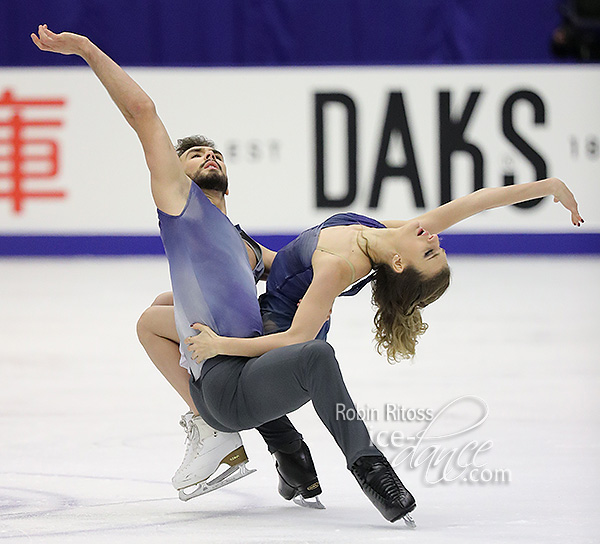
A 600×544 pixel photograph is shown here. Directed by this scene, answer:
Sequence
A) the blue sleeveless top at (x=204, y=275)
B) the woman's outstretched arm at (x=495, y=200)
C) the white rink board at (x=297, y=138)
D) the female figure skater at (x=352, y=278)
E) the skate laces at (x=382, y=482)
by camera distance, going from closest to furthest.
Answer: the skate laces at (x=382, y=482), the female figure skater at (x=352, y=278), the blue sleeveless top at (x=204, y=275), the woman's outstretched arm at (x=495, y=200), the white rink board at (x=297, y=138)

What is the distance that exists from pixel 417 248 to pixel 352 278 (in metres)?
0.16

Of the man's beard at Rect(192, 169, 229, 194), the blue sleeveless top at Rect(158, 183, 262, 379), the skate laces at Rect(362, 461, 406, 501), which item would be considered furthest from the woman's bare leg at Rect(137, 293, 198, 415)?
the skate laces at Rect(362, 461, 406, 501)

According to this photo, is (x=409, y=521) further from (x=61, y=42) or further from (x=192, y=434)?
(x=61, y=42)

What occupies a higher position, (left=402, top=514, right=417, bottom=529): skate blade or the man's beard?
the man's beard

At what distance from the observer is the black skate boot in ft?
6.18

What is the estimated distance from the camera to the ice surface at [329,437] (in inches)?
79.6

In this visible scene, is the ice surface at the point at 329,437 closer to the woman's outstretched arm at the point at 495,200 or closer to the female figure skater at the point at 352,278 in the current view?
the female figure skater at the point at 352,278

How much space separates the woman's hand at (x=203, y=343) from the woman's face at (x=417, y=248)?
397mm

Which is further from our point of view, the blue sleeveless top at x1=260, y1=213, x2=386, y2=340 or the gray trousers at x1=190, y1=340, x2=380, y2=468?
the blue sleeveless top at x1=260, y1=213, x2=386, y2=340

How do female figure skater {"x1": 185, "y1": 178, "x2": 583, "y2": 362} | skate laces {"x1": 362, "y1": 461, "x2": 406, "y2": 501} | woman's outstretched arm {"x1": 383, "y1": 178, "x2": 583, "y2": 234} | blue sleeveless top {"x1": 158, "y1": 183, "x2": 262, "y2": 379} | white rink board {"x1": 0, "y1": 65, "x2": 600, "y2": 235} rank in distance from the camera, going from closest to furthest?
skate laces {"x1": 362, "y1": 461, "x2": 406, "y2": 501} → female figure skater {"x1": 185, "y1": 178, "x2": 583, "y2": 362} → blue sleeveless top {"x1": 158, "y1": 183, "x2": 262, "y2": 379} → woman's outstretched arm {"x1": 383, "y1": 178, "x2": 583, "y2": 234} → white rink board {"x1": 0, "y1": 65, "x2": 600, "y2": 235}

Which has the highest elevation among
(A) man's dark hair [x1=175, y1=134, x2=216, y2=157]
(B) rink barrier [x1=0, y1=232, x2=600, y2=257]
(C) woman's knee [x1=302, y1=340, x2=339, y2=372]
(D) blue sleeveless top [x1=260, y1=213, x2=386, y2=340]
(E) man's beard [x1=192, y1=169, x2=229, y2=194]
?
(A) man's dark hair [x1=175, y1=134, x2=216, y2=157]

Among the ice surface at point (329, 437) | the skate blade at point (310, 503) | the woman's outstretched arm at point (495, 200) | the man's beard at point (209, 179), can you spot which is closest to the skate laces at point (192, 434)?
the ice surface at point (329, 437)

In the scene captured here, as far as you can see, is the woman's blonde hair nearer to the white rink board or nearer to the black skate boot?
the black skate boot

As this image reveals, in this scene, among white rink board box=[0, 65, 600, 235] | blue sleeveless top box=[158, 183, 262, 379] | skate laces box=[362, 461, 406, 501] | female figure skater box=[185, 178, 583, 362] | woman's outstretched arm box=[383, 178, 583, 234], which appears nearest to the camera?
skate laces box=[362, 461, 406, 501]
